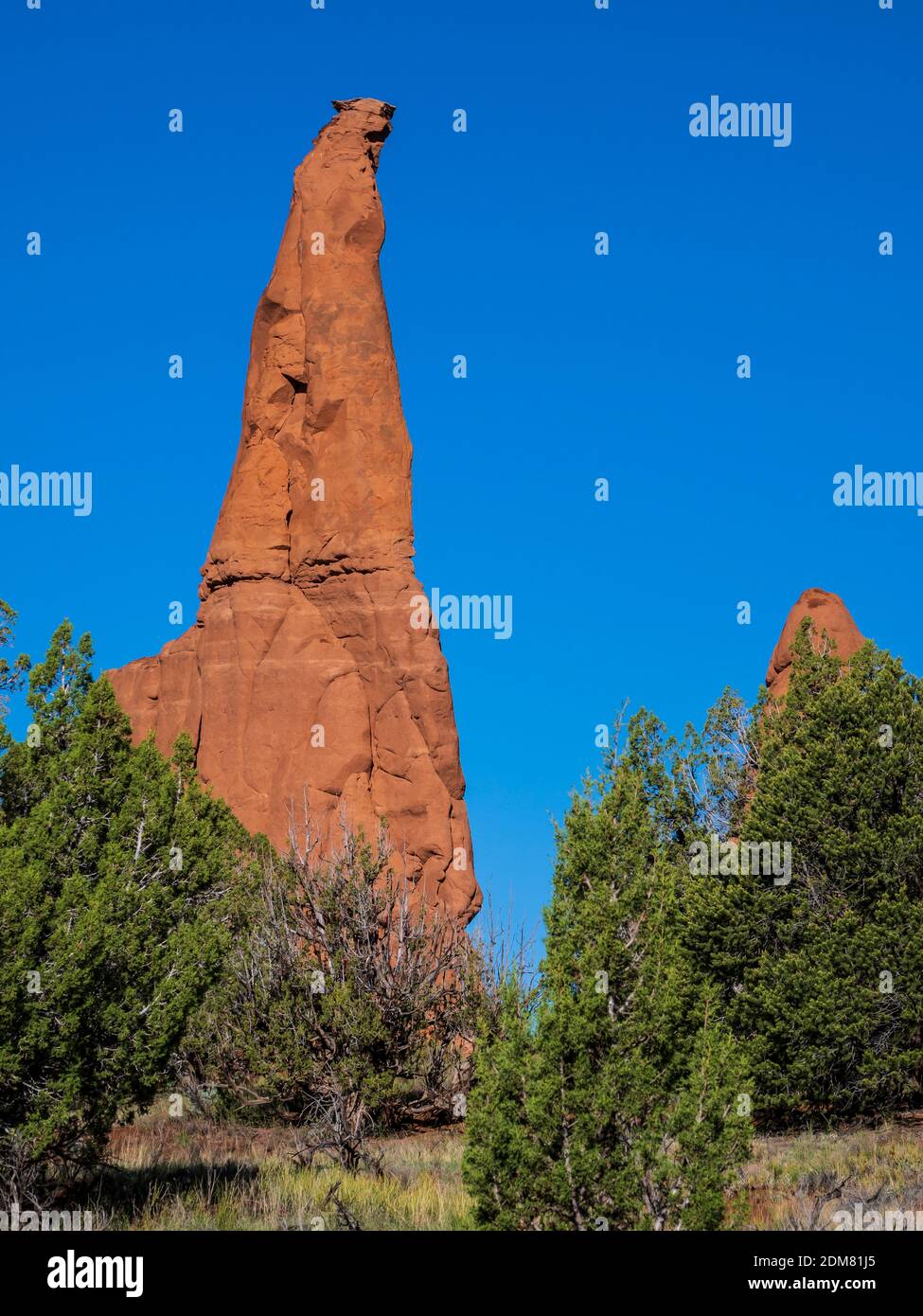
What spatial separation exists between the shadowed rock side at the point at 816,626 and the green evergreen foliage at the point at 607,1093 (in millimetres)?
39426

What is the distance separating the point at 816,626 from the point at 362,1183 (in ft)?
125

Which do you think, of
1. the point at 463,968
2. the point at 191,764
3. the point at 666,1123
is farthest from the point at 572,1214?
the point at 191,764

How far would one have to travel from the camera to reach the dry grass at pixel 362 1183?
14.2 m

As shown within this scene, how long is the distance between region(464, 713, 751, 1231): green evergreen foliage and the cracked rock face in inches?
1316

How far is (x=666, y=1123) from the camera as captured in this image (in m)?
11.5

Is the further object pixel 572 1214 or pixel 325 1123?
pixel 325 1123

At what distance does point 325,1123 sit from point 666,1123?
9.02 meters

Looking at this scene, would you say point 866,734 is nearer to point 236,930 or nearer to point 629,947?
point 236,930

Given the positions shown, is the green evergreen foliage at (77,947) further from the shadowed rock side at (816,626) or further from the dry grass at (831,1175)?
the shadowed rock side at (816,626)

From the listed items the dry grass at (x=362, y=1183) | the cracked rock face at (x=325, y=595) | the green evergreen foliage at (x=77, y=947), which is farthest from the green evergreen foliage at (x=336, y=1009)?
the cracked rock face at (x=325, y=595)

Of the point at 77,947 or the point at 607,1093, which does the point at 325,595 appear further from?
the point at 607,1093

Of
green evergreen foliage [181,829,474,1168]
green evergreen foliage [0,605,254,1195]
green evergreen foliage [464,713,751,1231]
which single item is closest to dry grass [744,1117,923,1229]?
green evergreen foliage [464,713,751,1231]

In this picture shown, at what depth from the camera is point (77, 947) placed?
14.0 metres

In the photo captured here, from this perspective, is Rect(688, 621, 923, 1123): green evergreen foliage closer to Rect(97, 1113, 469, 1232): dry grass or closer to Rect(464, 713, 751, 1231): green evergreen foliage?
Rect(97, 1113, 469, 1232): dry grass
